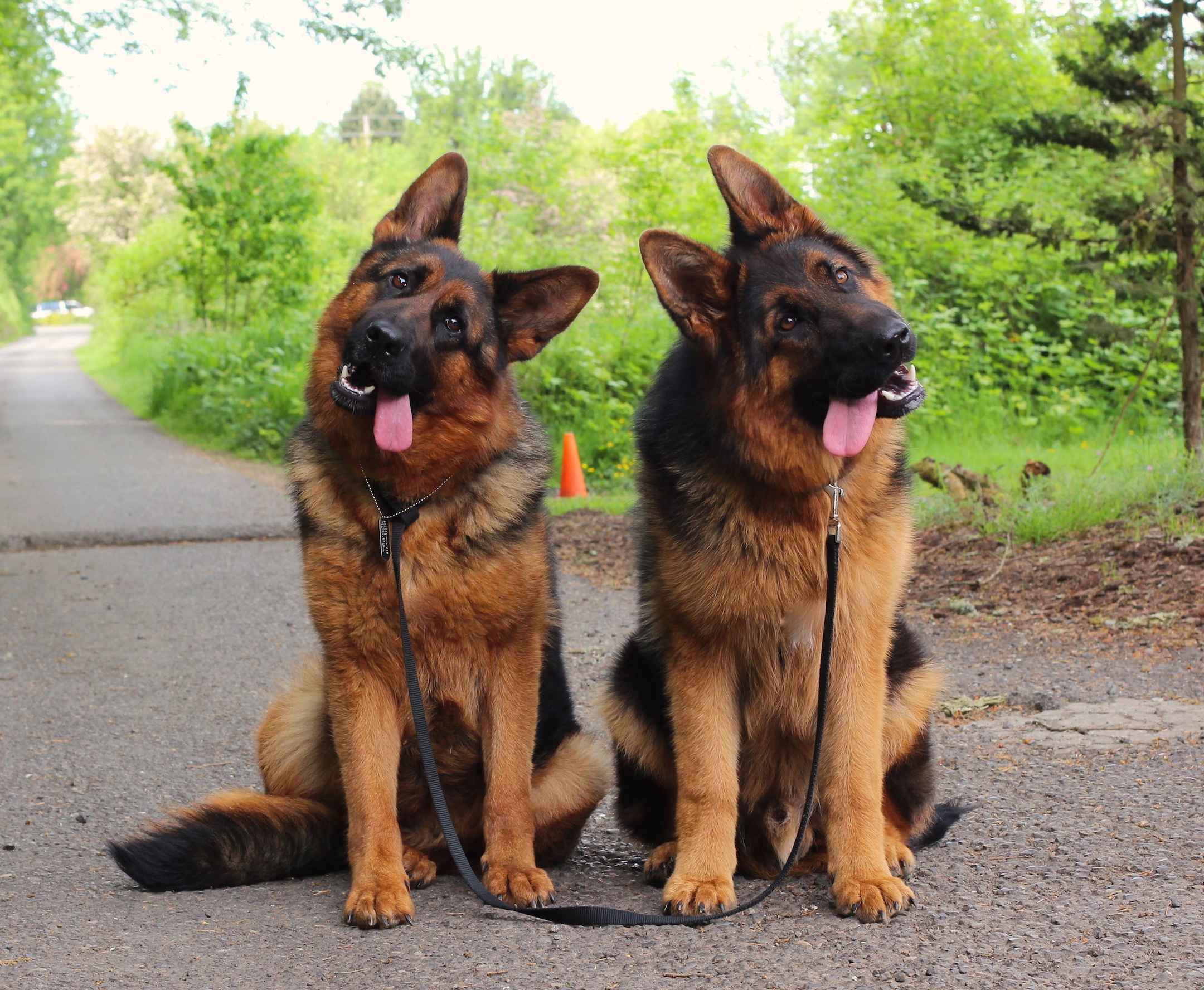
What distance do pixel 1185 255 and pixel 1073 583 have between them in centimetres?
313

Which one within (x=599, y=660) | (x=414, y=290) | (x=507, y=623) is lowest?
(x=599, y=660)

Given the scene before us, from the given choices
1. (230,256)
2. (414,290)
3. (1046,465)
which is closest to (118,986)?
→ (414,290)

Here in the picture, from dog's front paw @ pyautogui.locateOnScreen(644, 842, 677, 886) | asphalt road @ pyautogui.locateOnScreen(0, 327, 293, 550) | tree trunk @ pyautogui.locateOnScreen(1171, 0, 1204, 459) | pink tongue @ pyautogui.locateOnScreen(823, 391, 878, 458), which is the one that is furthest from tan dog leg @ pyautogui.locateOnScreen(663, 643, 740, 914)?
asphalt road @ pyautogui.locateOnScreen(0, 327, 293, 550)

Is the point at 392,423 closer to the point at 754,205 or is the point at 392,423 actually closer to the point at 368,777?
the point at 368,777

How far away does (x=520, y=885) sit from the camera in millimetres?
3463

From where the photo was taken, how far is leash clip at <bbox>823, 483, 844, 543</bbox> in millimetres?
3416

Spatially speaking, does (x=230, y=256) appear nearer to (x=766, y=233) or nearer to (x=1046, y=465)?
(x=1046, y=465)

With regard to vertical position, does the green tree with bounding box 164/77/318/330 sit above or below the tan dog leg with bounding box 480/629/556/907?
above

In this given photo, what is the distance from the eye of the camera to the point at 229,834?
3.54 meters

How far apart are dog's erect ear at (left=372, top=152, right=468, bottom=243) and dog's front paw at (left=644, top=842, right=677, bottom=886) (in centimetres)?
217

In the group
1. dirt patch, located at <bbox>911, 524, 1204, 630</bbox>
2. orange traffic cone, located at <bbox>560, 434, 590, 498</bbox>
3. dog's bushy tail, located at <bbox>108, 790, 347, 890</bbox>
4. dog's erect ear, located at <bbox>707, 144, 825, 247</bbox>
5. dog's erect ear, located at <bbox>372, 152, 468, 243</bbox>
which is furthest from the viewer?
orange traffic cone, located at <bbox>560, 434, 590, 498</bbox>

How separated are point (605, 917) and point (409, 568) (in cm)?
116

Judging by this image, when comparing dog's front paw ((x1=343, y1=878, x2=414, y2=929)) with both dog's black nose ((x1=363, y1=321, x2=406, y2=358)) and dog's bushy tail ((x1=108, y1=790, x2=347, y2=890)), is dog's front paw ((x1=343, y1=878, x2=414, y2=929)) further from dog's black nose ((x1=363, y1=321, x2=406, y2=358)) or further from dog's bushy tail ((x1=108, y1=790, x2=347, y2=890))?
dog's black nose ((x1=363, y1=321, x2=406, y2=358))

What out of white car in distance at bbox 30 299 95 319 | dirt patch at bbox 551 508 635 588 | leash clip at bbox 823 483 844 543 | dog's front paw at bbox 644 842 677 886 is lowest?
dirt patch at bbox 551 508 635 588
